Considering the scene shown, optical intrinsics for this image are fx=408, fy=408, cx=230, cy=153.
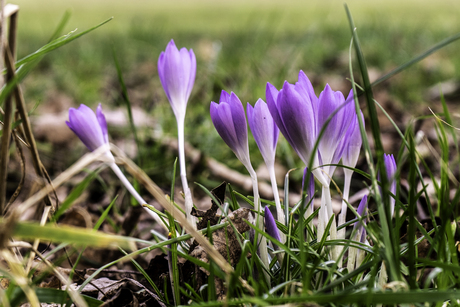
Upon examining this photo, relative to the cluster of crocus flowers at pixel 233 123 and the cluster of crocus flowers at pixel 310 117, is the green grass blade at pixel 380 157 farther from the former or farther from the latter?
the cluster of crocus flowers at pixel 233 123

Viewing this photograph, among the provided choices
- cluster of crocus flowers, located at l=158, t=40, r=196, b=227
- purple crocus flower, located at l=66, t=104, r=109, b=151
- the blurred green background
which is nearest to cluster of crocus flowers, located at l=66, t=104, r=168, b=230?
purple crocus flower, located at l=66, t=104, r=109, b=151

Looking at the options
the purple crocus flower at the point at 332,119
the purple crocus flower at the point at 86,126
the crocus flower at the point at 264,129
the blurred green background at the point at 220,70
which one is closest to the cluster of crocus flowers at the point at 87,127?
the purple crocus flower at the point at 86,126

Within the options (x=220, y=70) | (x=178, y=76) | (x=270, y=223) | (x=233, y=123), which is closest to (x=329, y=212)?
(x=270, y=223)

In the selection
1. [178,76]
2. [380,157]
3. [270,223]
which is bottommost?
[270,223]

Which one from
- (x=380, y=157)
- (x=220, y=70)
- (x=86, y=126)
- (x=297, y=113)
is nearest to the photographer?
(x=380, y=157)

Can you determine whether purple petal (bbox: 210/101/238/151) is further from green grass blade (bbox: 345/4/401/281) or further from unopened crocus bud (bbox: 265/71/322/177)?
green grass blade (bbox: 345/4/401/281)

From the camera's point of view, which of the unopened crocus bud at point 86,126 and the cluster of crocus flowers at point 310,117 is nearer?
the cluster of crocus flowers at point 310,117

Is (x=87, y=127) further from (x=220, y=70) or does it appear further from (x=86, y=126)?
(x=220, y=70)
